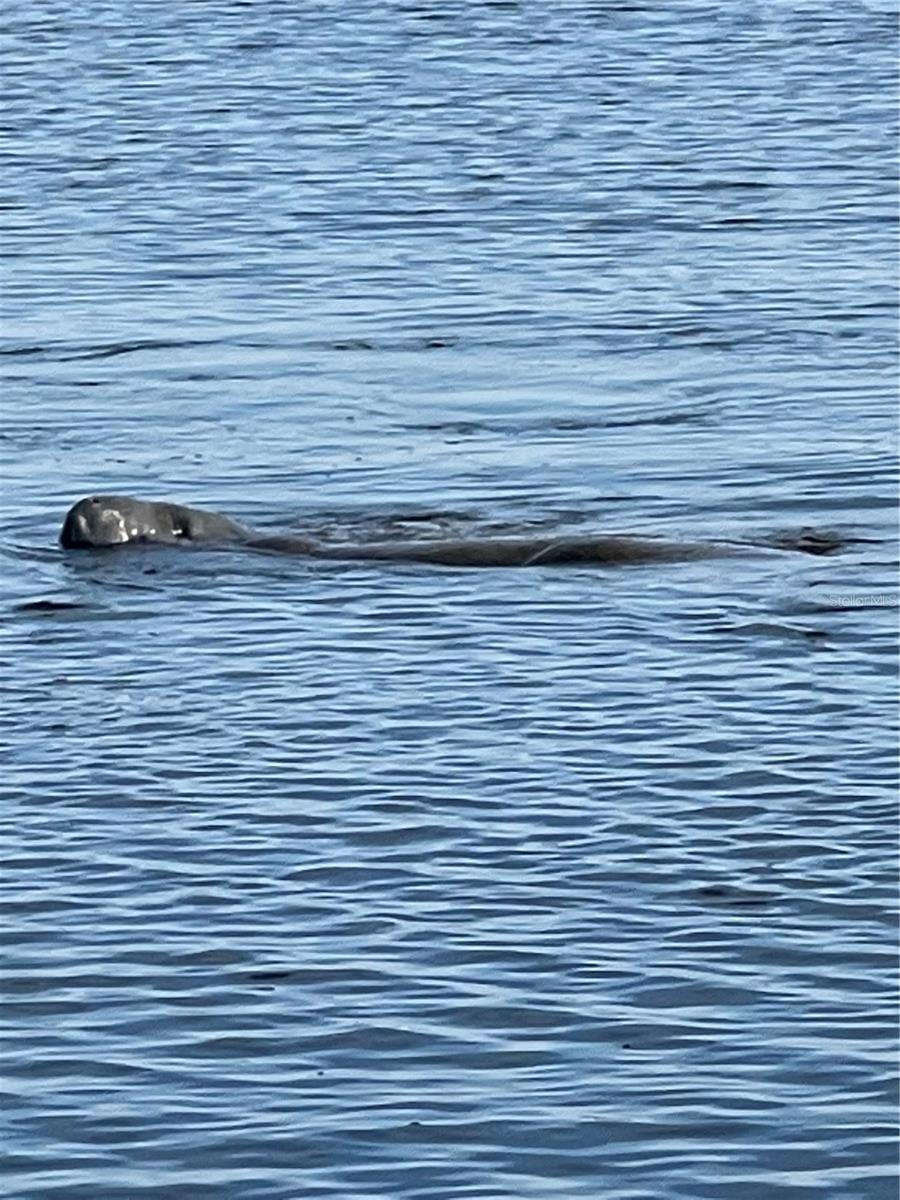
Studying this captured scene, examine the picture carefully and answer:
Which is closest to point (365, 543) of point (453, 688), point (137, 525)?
point (137, 525)

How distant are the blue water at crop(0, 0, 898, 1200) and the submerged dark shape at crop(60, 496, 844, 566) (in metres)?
0.14

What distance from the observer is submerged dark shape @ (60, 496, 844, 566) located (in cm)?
1655

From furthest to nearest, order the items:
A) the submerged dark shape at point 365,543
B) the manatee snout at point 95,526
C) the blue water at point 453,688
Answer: the manatee snout at point 95,526, the submerged dark shape at point 365,543, the blue water at point 453,688

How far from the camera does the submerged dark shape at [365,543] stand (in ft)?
54.3

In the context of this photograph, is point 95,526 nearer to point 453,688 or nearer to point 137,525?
point 137,525

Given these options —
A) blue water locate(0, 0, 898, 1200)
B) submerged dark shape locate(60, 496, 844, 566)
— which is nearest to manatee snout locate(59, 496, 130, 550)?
submerged dark shape locate(60, 496, 844, 566)

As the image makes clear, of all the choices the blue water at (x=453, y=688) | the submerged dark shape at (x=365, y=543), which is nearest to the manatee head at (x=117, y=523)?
the submerged dark shape at (x=365, y=543)

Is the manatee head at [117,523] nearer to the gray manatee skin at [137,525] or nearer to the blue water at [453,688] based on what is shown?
the gray manatee skin at [137,525]

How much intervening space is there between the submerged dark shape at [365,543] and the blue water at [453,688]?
139mm

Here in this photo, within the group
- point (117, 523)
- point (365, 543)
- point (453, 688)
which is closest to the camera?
point (453, 688)

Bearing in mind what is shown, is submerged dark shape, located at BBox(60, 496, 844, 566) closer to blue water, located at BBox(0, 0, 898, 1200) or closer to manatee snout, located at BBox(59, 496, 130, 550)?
manatee snout, located at BBox(59, 496, 130, 550)

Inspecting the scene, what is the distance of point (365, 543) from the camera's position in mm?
17125

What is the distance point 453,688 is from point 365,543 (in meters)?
2.91

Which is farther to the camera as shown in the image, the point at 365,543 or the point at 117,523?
the point at 117,523
